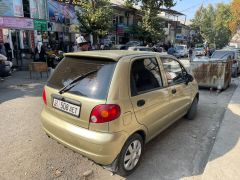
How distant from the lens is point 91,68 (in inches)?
119

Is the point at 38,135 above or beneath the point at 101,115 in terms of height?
beneath

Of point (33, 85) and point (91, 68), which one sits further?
point (33, 85)

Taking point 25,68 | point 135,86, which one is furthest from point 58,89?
point 25,68

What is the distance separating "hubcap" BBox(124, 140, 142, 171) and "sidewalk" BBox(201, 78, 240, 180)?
984 millimetres

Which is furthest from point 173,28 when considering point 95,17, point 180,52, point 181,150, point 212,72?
point 181,150

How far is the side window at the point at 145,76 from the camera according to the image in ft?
10.2

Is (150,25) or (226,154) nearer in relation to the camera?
(226,154)

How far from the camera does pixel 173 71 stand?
4367 mm

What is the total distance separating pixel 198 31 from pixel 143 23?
133 feet

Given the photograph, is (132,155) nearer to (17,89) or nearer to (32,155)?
(32,155)

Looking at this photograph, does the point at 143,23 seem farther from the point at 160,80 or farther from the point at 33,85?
the point at 160,80

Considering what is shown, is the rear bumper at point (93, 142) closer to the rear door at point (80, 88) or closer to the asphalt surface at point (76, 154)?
the rear door at point (80, 88)

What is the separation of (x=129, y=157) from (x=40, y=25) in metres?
16.3

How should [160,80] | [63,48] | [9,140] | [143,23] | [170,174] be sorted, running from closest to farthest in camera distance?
1. [170,174]
2. [160,80]
3. [9,140]
4. [63,48]
5. [143,23]
